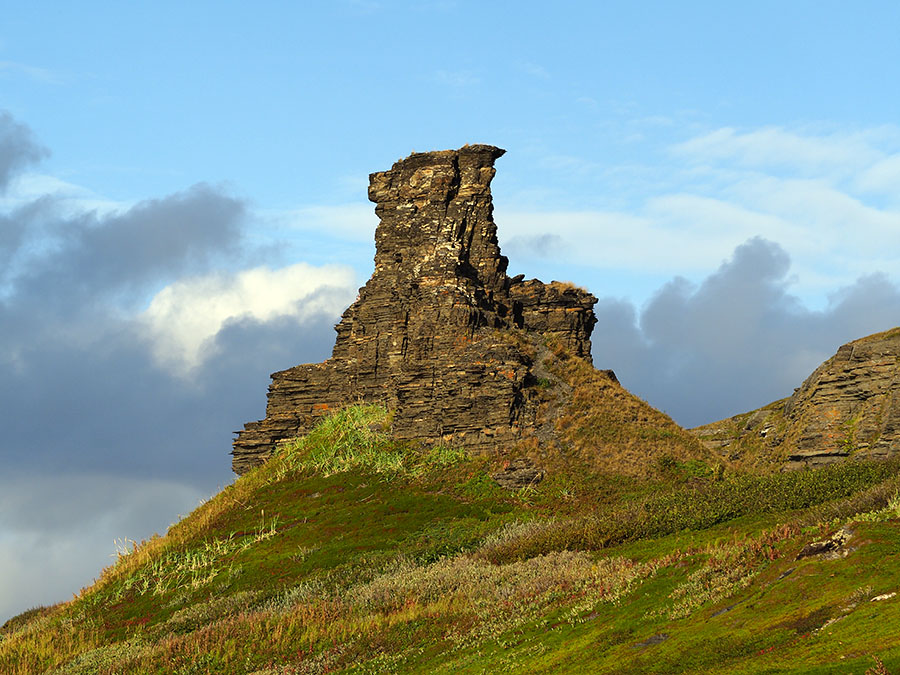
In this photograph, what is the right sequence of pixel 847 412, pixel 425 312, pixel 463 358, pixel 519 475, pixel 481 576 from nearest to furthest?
pixel 481 576 → pixel 519 475 → pixel 847 412 → pixel 463 358 → pixel 425 312

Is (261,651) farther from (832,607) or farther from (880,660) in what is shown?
(880,660)

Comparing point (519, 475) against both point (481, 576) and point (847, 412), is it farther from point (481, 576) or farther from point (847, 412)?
point (847, 412)

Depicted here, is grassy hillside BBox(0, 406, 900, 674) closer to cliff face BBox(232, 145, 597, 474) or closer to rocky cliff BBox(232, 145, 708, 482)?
rocky cliff BBox(232, 145, 708, 482)

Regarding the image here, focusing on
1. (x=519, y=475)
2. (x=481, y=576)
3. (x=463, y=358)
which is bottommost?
(x=481, y=576)

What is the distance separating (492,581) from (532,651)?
30.0ft

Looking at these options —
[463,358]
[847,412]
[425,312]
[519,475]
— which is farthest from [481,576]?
[425,312]

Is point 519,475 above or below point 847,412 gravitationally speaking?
above

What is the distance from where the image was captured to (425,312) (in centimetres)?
6100

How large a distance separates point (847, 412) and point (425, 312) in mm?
26456

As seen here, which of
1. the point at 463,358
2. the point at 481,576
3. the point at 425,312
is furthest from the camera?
the point at 425,312

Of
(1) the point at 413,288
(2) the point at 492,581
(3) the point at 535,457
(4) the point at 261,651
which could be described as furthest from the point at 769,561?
(1) the point at 413,288

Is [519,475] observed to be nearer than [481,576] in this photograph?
No

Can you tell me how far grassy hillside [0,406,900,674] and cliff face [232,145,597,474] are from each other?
3528 millimetres

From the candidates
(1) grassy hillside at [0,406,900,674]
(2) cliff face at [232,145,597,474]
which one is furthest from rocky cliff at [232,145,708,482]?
(1) grassy hillside at [0,406,900,674]
